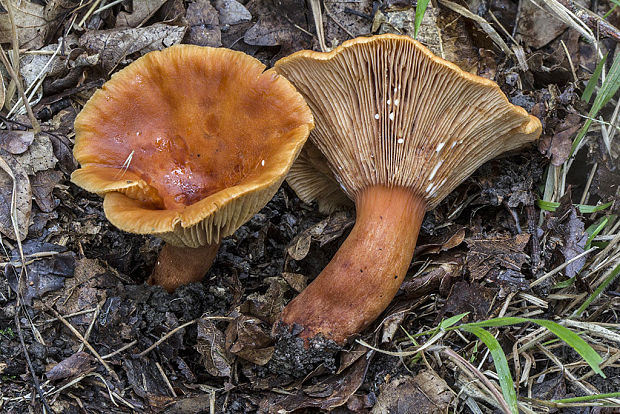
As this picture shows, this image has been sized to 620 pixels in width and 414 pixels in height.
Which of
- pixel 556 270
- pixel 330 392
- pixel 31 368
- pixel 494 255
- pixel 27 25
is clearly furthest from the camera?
pixel 27 25

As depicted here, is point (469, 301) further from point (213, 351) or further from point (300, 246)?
point (213, 351)

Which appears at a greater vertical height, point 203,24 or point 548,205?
point 203,24

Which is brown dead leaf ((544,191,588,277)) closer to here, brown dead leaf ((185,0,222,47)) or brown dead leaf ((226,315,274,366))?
brown dead leaf ((226,315,274,366))

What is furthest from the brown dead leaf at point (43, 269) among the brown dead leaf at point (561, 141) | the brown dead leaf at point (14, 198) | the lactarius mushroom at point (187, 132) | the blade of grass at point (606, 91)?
the blade of grass at point (606, 91)

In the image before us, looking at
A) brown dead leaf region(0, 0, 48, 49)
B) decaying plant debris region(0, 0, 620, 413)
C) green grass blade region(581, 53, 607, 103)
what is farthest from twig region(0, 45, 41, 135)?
green grass blade region(581, 53, 607, 103)

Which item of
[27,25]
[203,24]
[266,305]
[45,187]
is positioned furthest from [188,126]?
[27,25]

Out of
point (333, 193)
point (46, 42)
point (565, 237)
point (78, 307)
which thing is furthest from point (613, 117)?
point (46, 42)
